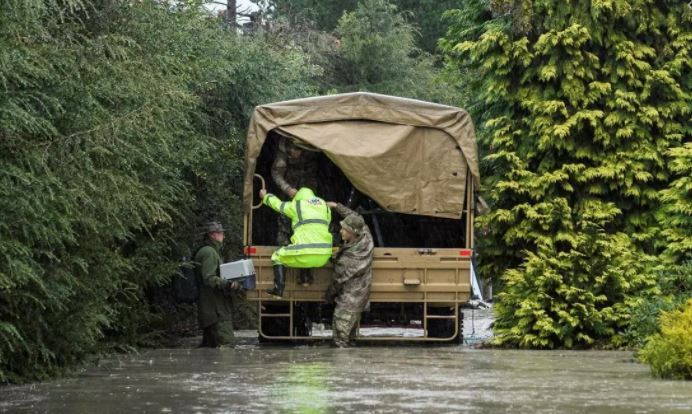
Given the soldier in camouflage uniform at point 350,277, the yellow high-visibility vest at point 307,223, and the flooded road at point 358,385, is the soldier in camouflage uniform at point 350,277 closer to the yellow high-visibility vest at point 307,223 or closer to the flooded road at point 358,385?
the yellow high-visibility vest at point 307,223

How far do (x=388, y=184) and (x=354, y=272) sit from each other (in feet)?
4.79

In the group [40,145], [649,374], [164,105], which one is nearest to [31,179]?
[40,145]

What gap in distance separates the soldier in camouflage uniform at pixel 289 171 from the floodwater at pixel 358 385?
2408mm

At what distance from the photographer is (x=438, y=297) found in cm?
2167

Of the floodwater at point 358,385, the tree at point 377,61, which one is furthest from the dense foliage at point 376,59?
the floodwater at point 358,385

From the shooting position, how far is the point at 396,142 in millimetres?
21922

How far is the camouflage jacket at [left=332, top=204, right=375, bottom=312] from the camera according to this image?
21.2 meters

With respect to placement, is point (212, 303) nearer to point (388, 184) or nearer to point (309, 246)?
point (309, 246)

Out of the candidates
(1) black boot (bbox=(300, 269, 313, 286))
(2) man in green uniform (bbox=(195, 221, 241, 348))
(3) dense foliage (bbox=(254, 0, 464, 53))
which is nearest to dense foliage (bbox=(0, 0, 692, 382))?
(2) man in green uniform (bbox=(195, 221, 241, 348))

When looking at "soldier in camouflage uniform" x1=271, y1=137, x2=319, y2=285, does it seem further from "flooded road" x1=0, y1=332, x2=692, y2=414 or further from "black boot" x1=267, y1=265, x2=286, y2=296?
"flooded road" x1=0, y1=332, x2=692, y2=414

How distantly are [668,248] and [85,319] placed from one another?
29.1 ft

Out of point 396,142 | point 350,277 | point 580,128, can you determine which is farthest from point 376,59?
point 350,277

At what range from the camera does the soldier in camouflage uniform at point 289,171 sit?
22.1 meters

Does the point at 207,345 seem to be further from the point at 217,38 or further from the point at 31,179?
the point at 31,179
